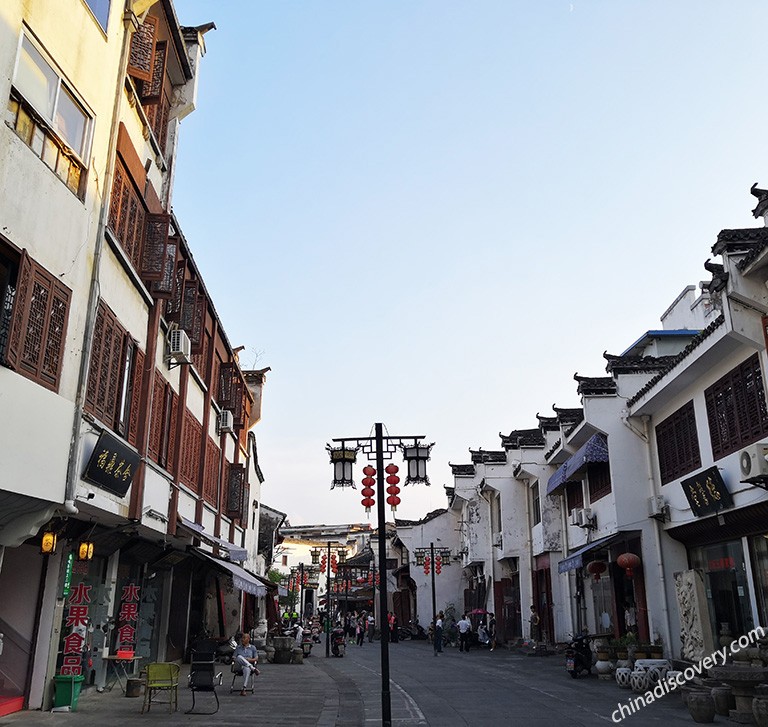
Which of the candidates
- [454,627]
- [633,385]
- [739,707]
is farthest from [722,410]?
[454,627]

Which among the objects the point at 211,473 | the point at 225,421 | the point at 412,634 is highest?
the point at 225,421

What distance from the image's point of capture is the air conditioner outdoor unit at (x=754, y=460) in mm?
13812

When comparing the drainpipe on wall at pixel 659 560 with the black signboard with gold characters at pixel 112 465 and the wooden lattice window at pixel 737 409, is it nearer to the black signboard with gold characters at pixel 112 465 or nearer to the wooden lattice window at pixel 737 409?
the wooden lattice window at pixel 737 409

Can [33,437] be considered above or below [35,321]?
below

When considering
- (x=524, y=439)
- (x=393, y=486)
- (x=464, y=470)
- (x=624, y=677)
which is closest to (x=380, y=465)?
(x=393, y=486)

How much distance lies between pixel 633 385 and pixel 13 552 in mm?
17177

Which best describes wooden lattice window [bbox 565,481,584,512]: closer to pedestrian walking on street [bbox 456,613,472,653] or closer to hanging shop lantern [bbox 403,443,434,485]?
pedestrian walking on street [bbox 456,613,472,653]

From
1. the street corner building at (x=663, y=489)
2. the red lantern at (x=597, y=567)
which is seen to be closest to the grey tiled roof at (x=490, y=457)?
the street corner building at (x=663, y=489)

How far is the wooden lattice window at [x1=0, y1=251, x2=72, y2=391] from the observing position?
9516 mm

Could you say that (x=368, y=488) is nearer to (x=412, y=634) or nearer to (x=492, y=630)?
(x=492, y=630)

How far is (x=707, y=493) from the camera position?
1700cm

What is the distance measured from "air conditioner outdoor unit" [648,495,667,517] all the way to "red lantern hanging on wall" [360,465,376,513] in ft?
33.2

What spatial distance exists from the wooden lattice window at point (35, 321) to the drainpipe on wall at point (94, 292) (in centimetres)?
67

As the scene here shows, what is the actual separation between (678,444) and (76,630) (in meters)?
15.2
